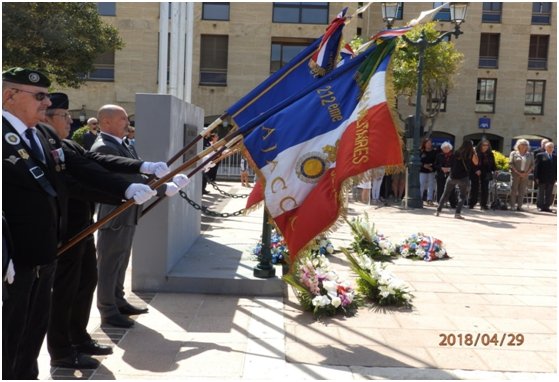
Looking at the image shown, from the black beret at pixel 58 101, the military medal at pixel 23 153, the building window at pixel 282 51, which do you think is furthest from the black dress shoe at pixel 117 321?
the building window at pixel 282 51

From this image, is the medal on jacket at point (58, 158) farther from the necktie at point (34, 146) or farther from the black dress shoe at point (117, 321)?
the black dress shoe at point (117, 321)

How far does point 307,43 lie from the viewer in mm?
31828

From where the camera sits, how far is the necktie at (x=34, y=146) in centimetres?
323

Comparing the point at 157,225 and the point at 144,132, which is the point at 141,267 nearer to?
the point at 157,225

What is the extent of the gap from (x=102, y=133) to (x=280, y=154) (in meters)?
1.60

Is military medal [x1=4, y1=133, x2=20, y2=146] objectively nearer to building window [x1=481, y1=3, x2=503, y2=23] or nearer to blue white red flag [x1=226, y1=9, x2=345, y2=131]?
blue white red flag [x1=226, y1=9, x2=345, y2=131]

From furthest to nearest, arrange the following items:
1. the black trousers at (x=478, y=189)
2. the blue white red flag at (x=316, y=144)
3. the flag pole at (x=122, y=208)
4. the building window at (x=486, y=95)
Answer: the building window at (x=486, y=95)
the black trousers at (x=478, y=189)
the blue white red flag at (x=316, y=144)
the flag pole at (x=122, y=208)

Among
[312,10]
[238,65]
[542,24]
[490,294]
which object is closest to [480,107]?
[542,24]

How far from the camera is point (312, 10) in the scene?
30.7 metres

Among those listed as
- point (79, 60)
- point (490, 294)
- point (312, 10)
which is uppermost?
point (312, 10)

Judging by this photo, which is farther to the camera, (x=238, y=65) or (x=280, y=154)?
(x=238, y=65)

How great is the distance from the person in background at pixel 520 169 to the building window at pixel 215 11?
67.0 ft

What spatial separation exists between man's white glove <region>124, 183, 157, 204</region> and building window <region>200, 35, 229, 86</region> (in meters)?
28.7

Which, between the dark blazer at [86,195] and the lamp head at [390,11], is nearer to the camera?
the dark blazer at [86,195]
